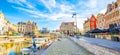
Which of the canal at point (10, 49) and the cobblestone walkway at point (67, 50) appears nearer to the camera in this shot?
the cobblestone walkway at point (67, 50)

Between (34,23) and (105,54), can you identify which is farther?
(34,23)

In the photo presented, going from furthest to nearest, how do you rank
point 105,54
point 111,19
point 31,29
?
point 31,29
point 111,19
point 105,54

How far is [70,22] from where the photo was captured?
458ft

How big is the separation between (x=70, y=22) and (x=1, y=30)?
6834cm

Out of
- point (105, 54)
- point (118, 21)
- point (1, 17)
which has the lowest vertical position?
point (105, 54)

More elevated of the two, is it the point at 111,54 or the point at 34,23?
the point at 34,23

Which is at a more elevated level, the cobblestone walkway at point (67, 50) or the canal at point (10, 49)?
the cobblestone walkway at point (67, 50)

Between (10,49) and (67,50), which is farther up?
(67,50)

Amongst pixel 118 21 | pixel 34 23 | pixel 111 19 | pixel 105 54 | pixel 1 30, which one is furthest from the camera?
pixel 34 23

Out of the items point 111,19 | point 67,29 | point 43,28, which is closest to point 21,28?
point 43,28

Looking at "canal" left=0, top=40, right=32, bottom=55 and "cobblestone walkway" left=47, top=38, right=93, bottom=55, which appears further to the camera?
"canal" left=0, top=40, right=32, bottom=55

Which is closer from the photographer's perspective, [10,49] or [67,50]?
[67,50]

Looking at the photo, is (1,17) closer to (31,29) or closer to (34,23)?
(31,29)

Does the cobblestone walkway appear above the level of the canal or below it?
above
